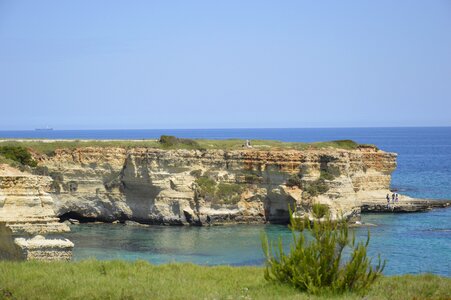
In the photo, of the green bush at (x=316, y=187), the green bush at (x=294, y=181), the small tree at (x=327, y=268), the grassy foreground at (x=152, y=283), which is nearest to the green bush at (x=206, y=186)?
the green bush at (x=294, y=181)

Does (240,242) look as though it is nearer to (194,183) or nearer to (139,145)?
(194,183)

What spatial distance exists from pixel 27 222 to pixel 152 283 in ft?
26.6

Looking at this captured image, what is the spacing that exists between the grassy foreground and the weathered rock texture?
2.26 m

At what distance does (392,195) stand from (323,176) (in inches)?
543

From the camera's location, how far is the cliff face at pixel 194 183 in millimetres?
54781

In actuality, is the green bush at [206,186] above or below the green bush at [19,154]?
below

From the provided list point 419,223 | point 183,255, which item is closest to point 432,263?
point 183,255

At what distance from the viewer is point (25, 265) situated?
22828mm

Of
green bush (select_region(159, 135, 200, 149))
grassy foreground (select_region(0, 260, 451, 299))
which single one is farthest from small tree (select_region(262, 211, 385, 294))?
green bush (select_region(159, 135, 200, 149))

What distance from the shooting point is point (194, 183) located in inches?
2197

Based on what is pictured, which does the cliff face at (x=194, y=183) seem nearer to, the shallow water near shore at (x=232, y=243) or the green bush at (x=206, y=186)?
the green bush at (x=206, y=186)

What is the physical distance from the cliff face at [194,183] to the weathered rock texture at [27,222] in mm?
28209

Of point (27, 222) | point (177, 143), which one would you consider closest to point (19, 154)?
point (177, 143)

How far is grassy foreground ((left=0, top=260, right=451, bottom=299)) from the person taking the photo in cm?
1867
